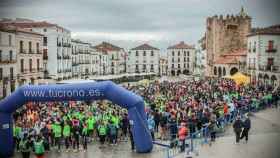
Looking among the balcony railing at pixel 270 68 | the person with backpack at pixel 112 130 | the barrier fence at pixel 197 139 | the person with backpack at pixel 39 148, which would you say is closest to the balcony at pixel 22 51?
the balcony railing at pixel 270 68

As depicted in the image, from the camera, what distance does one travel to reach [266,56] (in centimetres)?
4856

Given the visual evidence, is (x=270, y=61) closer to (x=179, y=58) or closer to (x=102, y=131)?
(x=102, y=131)

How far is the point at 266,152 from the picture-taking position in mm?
15898

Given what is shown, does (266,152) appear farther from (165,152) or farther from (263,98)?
(263,98)

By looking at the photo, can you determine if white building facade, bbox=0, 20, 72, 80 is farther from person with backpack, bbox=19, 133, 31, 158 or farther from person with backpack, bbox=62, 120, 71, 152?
person with backpack, bbox=19, 133, 31, 158

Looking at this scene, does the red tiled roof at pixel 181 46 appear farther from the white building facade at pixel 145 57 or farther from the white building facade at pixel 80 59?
the white building facade at pixel 80 59

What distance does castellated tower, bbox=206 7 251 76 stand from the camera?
74438 millimetres

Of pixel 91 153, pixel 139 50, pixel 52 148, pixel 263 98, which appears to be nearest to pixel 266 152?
pixel 91 153

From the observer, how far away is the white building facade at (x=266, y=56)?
46231mm

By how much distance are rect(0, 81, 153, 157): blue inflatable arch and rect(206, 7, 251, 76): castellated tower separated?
60938mm

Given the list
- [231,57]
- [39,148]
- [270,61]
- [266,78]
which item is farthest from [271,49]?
[39,148]

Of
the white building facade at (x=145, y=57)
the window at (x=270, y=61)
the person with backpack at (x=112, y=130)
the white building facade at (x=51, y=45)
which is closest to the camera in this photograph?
the person with backpack at (x=112, y=130)

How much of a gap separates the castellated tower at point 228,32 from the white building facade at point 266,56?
22.9 metres

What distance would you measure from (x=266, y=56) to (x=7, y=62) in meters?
28.8
